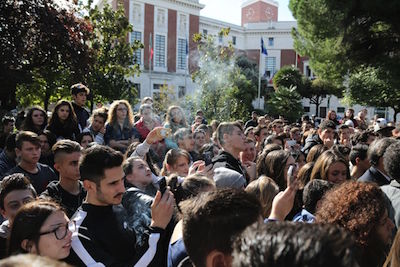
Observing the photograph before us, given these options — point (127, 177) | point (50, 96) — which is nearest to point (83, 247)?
point (127, 177)

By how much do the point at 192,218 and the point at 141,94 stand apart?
145ft

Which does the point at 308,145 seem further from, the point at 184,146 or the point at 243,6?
the point at 243,6

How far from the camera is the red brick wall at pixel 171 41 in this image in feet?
152

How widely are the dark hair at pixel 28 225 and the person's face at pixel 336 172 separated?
266 centimetres

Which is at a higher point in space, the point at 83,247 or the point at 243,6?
the point at 243,6

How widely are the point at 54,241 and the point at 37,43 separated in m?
11.8

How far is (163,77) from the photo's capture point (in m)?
45.9

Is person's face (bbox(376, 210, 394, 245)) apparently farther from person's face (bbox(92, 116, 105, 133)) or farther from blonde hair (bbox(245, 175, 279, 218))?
person's face (bbox(92, 116, 105, 133))

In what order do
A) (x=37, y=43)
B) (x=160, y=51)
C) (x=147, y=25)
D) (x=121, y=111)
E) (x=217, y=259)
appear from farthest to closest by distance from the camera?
1. (x=160, y=51)
2. (x=147, y=25)
3. (x=37, y=43)
4. (x=121, y=111)
5. (x=217, y=259)

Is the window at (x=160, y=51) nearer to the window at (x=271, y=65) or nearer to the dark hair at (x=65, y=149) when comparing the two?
the window at (x=271, y=65)

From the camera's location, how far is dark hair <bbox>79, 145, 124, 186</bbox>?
113 inches

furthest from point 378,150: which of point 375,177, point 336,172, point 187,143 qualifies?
point 187,143

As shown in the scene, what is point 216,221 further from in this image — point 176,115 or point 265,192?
point 176,115

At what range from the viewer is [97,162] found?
2893mm
